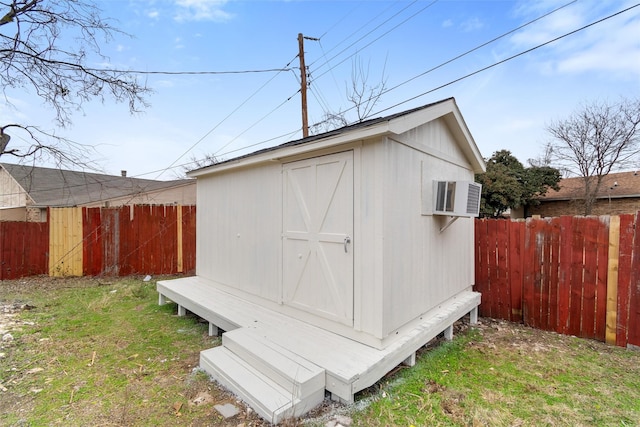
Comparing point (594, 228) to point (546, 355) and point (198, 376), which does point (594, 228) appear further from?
point (198, 376)

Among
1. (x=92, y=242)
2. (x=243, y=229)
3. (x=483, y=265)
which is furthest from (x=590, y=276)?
(x=92, y=242)

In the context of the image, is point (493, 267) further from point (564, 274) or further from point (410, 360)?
point (410, 360)

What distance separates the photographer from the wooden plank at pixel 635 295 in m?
3.35

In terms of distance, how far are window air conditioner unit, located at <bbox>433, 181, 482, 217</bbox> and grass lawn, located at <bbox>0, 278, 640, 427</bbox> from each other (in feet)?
5.36

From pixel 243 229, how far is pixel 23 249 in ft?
22.1

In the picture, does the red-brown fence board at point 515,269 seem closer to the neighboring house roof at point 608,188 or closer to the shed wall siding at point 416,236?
the shed wall siding at point 416,236

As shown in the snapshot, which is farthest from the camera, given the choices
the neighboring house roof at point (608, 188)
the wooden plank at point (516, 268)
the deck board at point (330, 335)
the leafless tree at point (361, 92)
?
the neighboring house roof at point (608, 188)

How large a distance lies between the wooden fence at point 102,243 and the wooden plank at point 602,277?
27.2 feet

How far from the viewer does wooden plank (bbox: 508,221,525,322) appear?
4324mm

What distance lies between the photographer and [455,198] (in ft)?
10.9

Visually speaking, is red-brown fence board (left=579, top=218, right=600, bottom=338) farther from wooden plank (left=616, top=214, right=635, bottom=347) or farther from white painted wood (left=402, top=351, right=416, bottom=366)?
white painted wood (left=402, top=351, right=416, bottom=366)

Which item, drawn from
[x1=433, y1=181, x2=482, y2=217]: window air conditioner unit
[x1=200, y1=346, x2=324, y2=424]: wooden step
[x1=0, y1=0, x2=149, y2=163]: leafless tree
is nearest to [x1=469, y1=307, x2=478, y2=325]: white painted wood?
[x1=433, y1=181, x2=482, y2=217]: window air conditioner unit

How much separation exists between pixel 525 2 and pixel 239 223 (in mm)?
6493

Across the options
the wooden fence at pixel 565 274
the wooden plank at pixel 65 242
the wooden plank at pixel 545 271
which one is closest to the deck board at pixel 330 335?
the wooden fence at pixel 565 274
